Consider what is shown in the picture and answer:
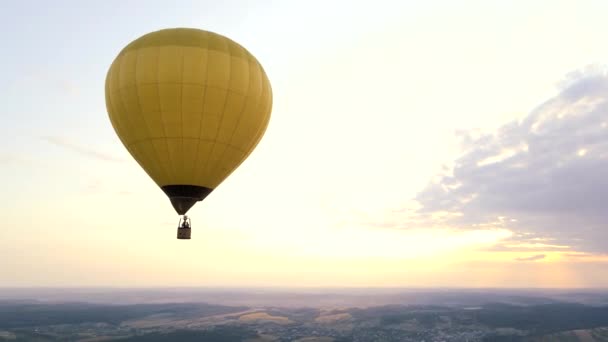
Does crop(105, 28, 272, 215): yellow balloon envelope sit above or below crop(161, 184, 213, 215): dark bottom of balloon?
above

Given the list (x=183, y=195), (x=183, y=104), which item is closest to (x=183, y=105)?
(x=183, y=104)

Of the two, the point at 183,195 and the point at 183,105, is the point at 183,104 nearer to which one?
the point at 183,105

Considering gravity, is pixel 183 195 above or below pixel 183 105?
below

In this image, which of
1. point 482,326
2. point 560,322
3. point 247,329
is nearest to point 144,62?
point 247,329

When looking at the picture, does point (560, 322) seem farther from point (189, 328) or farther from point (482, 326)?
point (189, 328)

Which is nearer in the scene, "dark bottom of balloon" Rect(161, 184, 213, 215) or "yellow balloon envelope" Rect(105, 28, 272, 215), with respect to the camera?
"yellow balloon envelope" Rect(105, 28, 272, 215)

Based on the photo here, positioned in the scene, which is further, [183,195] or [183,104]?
[183,195]

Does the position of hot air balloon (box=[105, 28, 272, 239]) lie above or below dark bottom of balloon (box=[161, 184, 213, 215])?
above
